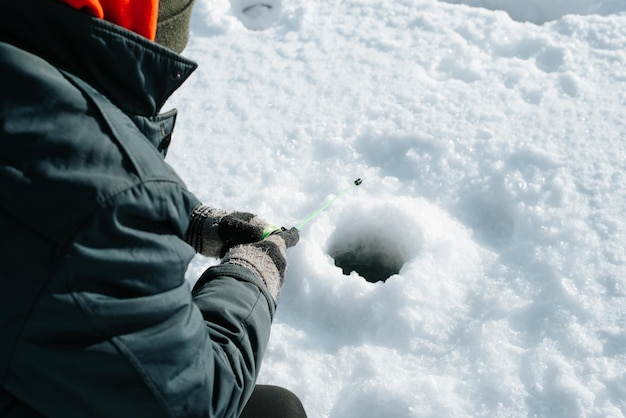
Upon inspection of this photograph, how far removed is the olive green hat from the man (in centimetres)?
12

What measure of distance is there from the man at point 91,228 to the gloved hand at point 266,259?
14.8 inches

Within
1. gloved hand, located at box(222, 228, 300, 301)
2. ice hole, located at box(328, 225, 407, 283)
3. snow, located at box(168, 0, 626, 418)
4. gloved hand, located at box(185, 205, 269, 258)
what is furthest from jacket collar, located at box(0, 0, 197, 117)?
ice hole, located at box(328, 225, 407, 283)

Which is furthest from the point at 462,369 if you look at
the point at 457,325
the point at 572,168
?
the point at 572,168

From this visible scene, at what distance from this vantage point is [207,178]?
2852mm

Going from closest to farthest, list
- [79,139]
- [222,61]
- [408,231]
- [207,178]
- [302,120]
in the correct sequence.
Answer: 1. [79,139]
2. [408,231]
3. [207,178]
4. [302,120]
5. [222,61]

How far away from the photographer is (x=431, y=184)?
2.73 meters

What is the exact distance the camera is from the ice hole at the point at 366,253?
2.61 meters

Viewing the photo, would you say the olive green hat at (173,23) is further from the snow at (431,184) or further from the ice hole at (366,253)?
the ice hole at (366,253)

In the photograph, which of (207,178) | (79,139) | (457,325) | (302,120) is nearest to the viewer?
(79,139)

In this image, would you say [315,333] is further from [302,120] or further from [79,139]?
[79,139]

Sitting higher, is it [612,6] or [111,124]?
[111,124]

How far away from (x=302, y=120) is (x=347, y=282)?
1.02 metres

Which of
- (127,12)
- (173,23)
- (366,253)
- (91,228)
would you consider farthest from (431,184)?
(91,228)

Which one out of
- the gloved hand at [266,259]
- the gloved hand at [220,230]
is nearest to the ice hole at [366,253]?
the gloved hand at [220,230]
